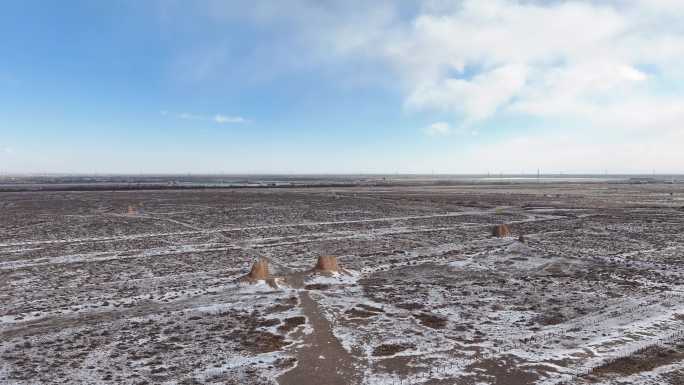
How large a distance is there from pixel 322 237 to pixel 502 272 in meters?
10.6

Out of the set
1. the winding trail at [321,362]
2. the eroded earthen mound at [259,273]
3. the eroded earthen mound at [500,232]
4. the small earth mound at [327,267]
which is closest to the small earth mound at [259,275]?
the eroded earthen mound at [259,273]

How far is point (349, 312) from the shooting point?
33.8 ft

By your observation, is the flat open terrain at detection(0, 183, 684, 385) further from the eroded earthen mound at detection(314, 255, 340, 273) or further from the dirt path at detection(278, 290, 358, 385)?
the eroded earthen mound at detection(314, 255, 340, 273)

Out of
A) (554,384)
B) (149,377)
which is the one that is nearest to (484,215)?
(554,384)

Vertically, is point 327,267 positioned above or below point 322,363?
above

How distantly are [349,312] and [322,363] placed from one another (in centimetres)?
296

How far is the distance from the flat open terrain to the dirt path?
4cm

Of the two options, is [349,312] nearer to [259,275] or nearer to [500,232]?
[259,275]

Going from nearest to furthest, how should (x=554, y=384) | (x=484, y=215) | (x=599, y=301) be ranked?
(x=554, y=384)
(x=599, y=301)
(x=484, y=215)

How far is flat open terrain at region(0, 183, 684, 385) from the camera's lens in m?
7.17

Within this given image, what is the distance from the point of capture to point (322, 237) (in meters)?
22.8

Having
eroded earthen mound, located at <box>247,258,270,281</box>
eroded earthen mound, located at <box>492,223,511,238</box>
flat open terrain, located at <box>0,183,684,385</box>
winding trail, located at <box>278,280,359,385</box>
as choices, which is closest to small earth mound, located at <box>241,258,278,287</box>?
eroded earthen mound, located at <box>247,258,270,281</box>

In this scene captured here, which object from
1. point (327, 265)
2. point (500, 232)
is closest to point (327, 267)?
point (327, 265)

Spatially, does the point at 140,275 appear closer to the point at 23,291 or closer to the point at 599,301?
the point at 23,291
